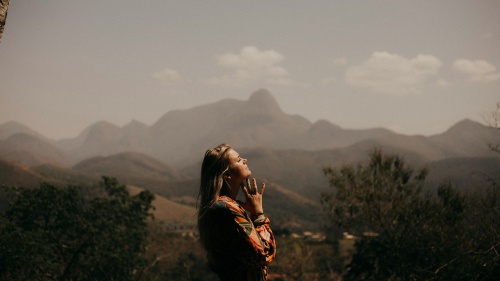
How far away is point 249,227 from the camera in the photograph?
2.56 meters

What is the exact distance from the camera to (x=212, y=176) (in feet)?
9.00

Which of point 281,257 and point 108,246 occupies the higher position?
point 108,246

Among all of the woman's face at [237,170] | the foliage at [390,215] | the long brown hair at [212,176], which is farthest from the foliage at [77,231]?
the woman's face at [237,170]

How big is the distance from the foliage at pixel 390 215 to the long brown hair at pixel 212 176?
16999 mm

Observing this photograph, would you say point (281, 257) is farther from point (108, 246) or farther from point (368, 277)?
point (108, 246)

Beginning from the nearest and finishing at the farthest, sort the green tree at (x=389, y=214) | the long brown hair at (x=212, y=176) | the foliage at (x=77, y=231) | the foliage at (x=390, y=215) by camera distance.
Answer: the long brown hair at (x=212, y=176)
the foliage at (x=77, y=231)
the foliage at (x=390, y=215)
the green tree at (x=389, y=214)

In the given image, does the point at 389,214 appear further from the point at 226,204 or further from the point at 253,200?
the point at 226,204

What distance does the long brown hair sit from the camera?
2.70 m

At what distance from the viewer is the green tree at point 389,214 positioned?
1830 centimetres

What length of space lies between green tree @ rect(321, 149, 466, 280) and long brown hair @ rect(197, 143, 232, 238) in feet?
56.8

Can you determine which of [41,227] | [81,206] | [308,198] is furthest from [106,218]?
[308,198]

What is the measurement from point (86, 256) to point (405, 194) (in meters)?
18.8

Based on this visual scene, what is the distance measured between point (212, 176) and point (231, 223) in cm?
42

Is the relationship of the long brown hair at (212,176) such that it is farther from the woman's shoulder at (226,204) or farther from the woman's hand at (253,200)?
the woman's hand at (253,200)
